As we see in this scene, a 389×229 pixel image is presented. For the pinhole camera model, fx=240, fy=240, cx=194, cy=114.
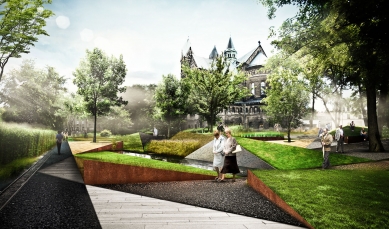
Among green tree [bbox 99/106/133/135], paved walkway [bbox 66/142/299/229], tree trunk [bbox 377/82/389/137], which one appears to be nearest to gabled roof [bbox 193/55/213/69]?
green tree [bbox 99/106/133/135]

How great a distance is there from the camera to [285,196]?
22.3 ft

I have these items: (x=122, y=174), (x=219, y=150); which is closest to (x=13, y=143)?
(x=122, y=174)

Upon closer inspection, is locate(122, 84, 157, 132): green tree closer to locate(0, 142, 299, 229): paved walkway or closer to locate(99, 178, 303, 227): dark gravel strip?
locate(99, 178, 303, 227): dark gravel strip

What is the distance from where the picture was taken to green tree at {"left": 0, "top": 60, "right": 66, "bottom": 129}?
108ft

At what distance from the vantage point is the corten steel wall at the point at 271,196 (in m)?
5.63

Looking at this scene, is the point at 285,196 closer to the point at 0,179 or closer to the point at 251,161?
the point at 251,161

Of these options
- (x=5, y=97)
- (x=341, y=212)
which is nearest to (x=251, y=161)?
(x=341, y=212)

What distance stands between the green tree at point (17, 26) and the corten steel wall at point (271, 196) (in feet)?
47.4

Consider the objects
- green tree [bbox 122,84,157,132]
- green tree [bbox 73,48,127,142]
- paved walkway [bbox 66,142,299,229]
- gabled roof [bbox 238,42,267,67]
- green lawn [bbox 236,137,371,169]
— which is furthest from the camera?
gabled roof [bbox 238,42,267,67]

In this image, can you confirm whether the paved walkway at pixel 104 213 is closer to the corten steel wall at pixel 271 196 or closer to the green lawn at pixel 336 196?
the corten steel wall at pixel 271 196

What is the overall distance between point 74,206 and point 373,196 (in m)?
8.64

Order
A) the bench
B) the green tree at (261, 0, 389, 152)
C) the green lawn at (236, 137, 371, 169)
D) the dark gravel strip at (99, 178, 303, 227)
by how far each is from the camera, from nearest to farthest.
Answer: the dark gravel strip at (99, 178, 303, 227) < the green tree at (261, 0, 389, 152) < the green lawn at (236, 137, 371, 169) < the bench

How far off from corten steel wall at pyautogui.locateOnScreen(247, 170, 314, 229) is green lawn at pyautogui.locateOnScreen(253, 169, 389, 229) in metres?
0.10

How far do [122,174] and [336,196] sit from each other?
7.24 metres
